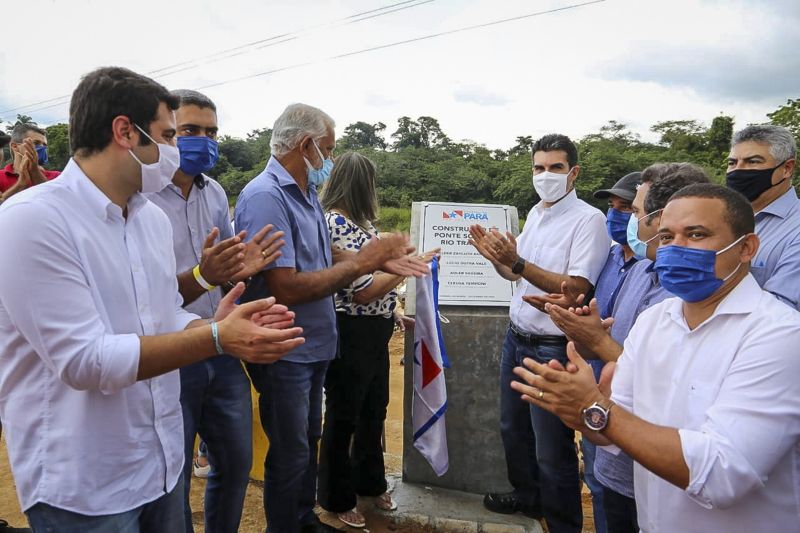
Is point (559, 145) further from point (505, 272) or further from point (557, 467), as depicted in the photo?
point (557, 467)

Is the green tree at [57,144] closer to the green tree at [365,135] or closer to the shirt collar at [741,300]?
the green tree at [365,135]

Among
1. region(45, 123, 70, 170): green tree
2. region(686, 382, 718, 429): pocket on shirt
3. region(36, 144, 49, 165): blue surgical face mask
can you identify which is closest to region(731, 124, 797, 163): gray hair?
region(686, 382, 718, 429): pocket on shirt

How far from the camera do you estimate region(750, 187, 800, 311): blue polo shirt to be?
2.35 m

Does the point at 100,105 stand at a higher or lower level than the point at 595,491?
higher

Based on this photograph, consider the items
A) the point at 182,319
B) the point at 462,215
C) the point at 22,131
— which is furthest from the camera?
the point at 22,131

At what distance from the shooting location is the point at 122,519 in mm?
1735

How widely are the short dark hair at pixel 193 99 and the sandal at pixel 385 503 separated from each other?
2.85m

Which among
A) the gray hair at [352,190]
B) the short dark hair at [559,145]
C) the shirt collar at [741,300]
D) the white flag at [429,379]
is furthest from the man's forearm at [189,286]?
the short dark hair at [559,145]

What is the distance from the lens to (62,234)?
1595mm

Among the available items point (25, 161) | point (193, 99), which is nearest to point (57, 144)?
point (25, 161)

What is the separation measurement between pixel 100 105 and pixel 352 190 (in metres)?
1.84

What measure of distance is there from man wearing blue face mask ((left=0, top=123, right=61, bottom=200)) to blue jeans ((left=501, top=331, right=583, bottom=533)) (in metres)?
4.10

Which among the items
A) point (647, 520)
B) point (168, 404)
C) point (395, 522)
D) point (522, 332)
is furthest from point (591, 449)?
point (168, 404)

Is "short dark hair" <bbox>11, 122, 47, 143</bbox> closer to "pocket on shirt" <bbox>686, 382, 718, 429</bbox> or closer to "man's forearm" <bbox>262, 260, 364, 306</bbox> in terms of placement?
"man's forearm" <bbox>262, 260, 364, 306</bbox>
